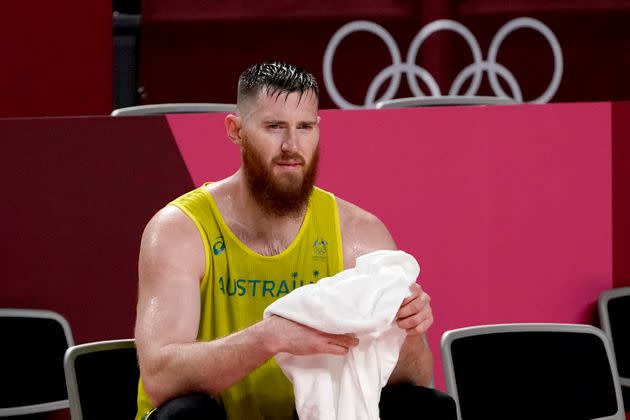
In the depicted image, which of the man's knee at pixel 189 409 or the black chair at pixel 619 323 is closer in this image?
the man's knee at pixel 189 409

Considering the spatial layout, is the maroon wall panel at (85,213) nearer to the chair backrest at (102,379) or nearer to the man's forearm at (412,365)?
the chair backrest at (102,379)

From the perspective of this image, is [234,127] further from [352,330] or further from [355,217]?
[352,330]

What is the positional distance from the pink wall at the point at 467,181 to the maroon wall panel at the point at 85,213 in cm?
14

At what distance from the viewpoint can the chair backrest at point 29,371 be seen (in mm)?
3039

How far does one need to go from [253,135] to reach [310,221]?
256mm

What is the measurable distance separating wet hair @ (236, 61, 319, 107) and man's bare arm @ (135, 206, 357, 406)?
31 centimetres

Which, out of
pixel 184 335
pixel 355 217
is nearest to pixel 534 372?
pixel 355 217

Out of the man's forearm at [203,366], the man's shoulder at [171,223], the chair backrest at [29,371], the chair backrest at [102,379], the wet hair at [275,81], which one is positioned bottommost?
the chair backrest at [29,371]

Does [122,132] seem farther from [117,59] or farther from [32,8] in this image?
[117,59]

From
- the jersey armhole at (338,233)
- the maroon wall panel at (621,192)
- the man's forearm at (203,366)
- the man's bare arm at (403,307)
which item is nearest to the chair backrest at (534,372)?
the man's bare arm at (403,307)

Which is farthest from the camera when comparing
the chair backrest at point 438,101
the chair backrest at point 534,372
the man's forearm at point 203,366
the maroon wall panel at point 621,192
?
the chair backrest at point 438,101

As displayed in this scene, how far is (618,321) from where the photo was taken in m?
3.39

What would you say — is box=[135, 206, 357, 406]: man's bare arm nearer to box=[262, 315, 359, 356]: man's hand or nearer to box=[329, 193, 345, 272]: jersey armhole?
box=[262, 315, 359, 356]: man's hand

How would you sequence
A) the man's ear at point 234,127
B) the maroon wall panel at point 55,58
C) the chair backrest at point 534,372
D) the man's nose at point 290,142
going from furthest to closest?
the maroon wall panel at point 55,58 → the chair backrest at point 534,372 → the man's ear at point 234,127 → the man's nose at point 290,142
